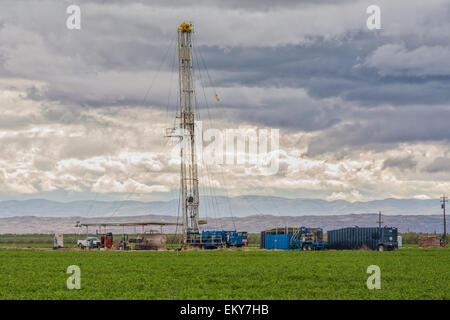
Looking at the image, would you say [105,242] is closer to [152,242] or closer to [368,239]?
[152,242]

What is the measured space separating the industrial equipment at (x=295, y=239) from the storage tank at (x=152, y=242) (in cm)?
1471

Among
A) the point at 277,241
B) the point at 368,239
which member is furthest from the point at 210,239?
the point at 368,239

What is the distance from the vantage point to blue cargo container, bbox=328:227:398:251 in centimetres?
7969

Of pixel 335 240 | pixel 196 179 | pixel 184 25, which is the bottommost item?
pixel 335 240

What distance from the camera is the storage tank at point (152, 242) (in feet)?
279

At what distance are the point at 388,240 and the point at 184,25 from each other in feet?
127

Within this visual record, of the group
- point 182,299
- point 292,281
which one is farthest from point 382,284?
point 182,299

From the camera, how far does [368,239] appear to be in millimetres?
81125

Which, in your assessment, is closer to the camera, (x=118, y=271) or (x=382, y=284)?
(x=382, y=284)

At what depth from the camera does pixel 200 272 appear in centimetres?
3991

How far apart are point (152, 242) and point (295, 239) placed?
18.7 meters
